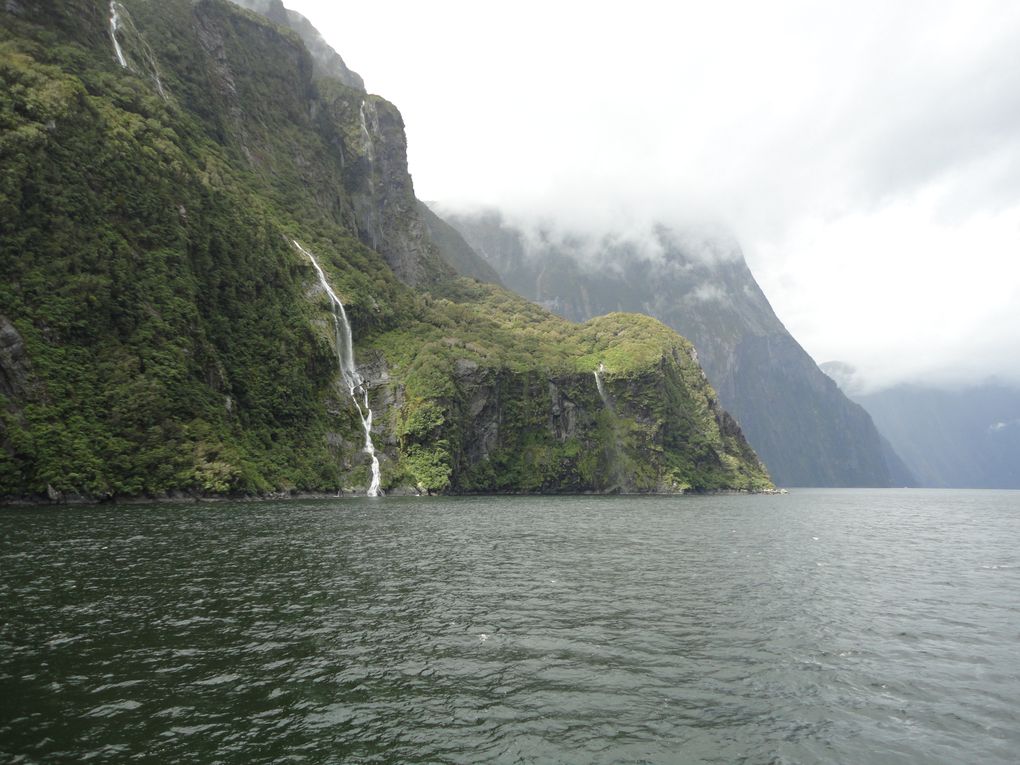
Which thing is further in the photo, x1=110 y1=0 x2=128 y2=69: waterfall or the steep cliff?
x1=110 y1=0 x2=128 y2=69: waterfall

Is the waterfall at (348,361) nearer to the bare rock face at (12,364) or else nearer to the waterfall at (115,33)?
the waterfall at (115,33)

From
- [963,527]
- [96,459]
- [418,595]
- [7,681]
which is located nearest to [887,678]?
[418,595]

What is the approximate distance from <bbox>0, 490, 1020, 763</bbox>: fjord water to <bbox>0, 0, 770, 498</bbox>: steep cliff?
44.7 meters

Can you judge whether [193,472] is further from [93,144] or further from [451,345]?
[451,345]

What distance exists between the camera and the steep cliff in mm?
79312

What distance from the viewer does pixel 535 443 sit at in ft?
541

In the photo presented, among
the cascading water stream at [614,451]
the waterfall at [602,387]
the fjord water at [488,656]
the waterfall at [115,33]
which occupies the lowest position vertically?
the fjord water at [488,656]

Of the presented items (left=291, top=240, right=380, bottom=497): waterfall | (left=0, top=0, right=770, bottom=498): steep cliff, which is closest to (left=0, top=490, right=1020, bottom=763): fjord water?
(left=0, top=0, right=770, bottom=498): steep cliff

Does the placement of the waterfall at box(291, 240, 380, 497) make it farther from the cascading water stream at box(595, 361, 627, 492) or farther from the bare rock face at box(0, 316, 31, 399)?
Answer: the cascading water stream at box(595, 361, 627, 492)

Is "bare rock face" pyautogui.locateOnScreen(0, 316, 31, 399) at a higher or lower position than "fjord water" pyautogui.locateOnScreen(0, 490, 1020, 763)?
higher

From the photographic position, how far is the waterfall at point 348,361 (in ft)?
428

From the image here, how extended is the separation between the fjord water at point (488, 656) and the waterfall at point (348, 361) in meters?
87.3

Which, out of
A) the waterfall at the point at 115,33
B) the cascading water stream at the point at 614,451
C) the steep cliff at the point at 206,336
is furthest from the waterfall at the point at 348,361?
the cascading water stream at the point at 614,451

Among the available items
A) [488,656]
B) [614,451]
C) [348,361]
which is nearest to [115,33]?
[348,361]
